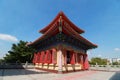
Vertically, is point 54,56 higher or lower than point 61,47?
lower

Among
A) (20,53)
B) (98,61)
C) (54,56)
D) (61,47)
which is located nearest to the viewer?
(61,47)

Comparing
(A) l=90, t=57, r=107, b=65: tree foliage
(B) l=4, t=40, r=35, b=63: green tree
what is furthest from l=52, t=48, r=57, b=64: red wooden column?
(A) l=90, t=57, r=107, b=65: tree foliage

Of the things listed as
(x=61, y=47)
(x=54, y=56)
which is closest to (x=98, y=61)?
(x=54, y=56)

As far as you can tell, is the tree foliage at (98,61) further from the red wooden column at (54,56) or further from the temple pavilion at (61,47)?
the red wooden column at (54,56)

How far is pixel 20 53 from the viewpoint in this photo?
81.4 ft

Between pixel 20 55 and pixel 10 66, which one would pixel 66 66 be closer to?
pixel 10 66

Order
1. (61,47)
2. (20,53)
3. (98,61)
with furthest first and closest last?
(98,61) → (20,53) → (61,47)

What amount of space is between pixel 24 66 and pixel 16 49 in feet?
26.5

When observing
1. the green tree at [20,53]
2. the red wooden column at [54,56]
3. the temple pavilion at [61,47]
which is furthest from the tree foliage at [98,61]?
the red wooden column at [54,56]

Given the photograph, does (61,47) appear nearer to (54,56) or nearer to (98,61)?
(54,56)

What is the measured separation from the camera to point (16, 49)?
25.6 m

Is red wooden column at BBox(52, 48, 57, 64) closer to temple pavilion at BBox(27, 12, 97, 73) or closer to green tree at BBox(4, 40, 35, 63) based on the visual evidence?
temple pavilion at BBox(27, 12, 97, 73)

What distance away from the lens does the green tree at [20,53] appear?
2408cm

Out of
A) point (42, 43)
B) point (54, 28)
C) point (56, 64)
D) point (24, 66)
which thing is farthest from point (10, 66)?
point (54, 28)
